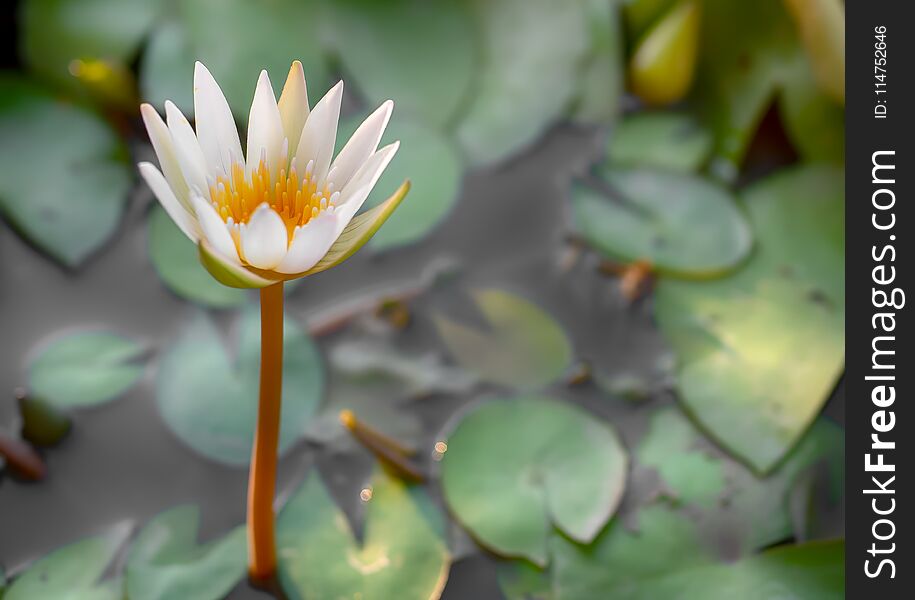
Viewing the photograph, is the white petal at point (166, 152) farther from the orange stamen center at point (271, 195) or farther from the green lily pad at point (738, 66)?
the green lily pad at point (738, 66)

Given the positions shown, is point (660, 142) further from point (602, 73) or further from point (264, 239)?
point (264, 239)

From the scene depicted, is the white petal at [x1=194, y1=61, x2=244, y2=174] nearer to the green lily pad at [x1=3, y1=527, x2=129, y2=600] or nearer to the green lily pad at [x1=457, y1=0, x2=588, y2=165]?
the green lily pad at [x1=3, y1=527, x2=129, y2=600]

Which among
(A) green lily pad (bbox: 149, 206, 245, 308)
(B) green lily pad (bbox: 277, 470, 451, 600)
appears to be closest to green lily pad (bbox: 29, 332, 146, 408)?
(A) green lily pad (bbox: 149, 206, 245, 308)

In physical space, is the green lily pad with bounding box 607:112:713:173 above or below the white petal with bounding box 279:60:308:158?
below

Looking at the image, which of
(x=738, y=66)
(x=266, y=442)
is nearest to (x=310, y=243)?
A: (x=266, y=442)

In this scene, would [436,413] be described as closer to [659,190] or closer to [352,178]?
[352,178]

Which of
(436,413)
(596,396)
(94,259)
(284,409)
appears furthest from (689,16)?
(94,259)
